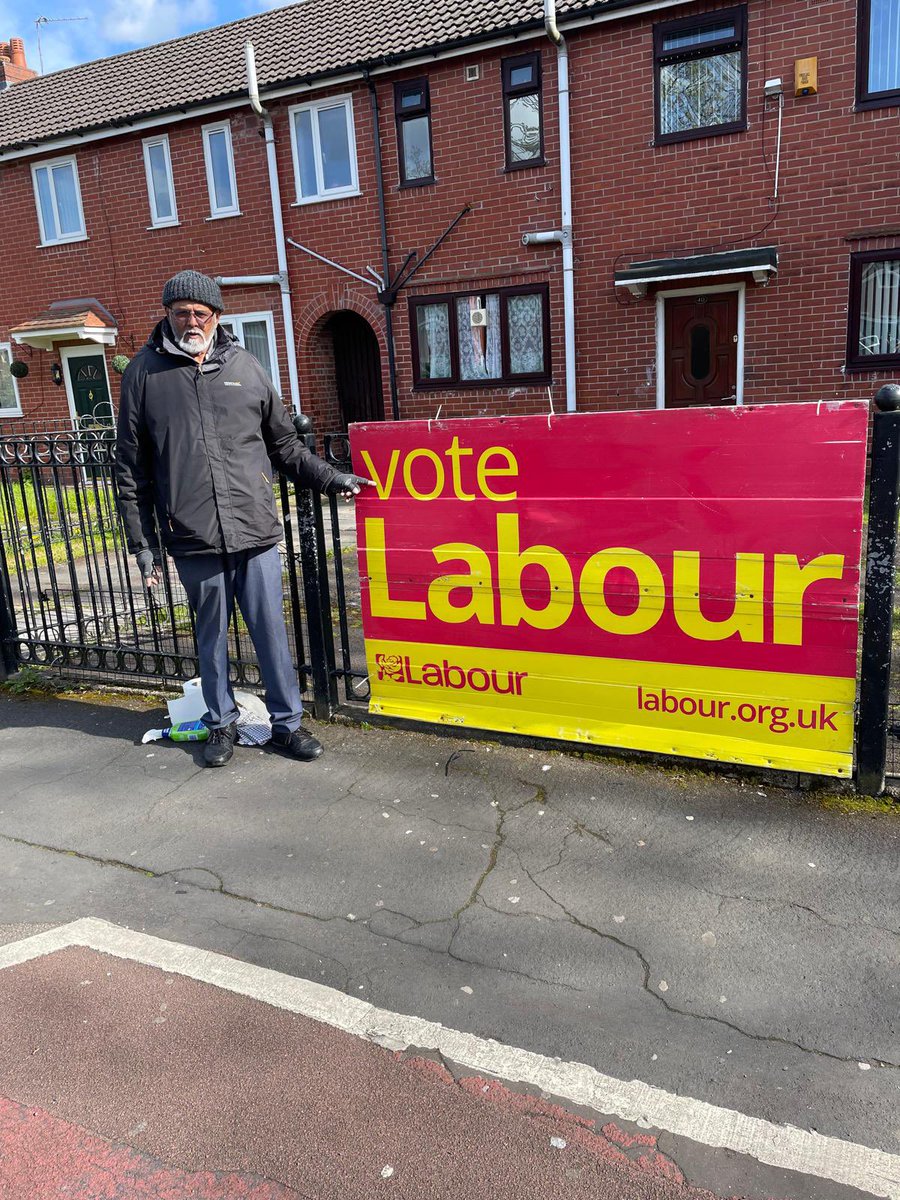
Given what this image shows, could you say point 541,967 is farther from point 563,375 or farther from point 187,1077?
point 563,375

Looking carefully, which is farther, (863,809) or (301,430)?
(301,430)

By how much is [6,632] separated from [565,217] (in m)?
10.7

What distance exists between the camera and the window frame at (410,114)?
1394 centimetres

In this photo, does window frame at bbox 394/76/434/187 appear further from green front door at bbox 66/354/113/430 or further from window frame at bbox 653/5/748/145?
green front door at bbox 66/354/113/430

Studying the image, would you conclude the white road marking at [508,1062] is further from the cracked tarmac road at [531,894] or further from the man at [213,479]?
the man at [213,479]

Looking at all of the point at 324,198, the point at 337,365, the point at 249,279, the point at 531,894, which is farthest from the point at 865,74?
the point at 531,894

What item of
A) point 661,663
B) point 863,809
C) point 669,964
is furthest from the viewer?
point 661,663

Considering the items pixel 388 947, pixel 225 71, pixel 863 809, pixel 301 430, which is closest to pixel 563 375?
pixel 225 71

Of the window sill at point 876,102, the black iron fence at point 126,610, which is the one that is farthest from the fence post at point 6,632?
the window sill at point 876,102

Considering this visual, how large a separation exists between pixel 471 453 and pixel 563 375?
33.8ft

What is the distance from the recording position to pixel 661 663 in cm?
383

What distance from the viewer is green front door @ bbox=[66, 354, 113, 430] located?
58.4 ft

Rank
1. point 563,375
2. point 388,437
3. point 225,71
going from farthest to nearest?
1. point 225,71
2. point 563,375
3. point 388,437

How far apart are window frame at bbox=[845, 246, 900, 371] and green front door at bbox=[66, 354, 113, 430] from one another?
45.1ft
